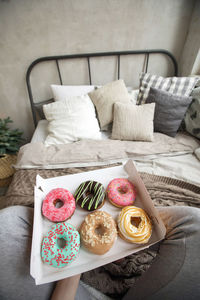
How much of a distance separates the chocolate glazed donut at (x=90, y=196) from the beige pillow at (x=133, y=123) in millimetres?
627

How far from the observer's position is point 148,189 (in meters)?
0.88

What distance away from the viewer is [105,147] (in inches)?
45.0

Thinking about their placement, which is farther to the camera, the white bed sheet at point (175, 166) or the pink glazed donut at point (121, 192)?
the white bed sheet at point (175, 166)

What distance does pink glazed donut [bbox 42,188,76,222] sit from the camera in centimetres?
70

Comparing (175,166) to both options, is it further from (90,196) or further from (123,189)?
(90,196)

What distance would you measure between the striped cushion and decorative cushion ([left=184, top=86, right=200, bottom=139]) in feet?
0.23

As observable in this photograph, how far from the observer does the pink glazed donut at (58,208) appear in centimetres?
70

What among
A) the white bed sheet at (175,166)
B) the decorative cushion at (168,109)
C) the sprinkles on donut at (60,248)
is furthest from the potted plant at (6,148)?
the decorative cushion at (168,109)

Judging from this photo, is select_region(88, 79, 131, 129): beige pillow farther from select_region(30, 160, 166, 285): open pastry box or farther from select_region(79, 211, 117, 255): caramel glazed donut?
select_region(79, 211, 117, 255): caramel glazed donut

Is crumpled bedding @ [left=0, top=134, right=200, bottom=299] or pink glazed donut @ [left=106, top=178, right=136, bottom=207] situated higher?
pink glazed donut @ [left=106, top=178, right=136, bottom=207]

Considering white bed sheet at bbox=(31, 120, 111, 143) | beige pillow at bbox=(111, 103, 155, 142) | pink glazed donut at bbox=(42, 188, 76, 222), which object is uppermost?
beige pillow at bbox=(111, 103, 155, 142)

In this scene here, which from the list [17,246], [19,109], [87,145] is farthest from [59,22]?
[17,246]

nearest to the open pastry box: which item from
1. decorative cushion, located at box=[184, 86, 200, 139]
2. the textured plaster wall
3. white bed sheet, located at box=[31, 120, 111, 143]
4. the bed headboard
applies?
white bed sheet, located at box=[31, 120, 111, 143]

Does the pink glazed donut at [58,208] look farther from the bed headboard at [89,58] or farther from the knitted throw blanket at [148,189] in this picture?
the bed headboard at [89,58]
